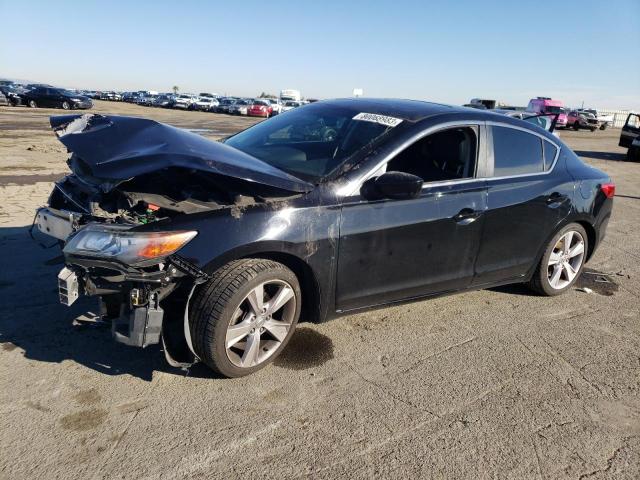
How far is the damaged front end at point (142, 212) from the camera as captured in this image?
9.30ft

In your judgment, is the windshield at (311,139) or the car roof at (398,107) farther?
the car roof at (398,107)

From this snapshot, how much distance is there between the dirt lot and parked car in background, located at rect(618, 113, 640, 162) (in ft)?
57.7

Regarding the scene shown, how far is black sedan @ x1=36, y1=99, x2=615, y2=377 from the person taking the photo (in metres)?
2.90

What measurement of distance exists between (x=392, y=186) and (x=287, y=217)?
707mm

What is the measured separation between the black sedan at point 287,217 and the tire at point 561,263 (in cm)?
21

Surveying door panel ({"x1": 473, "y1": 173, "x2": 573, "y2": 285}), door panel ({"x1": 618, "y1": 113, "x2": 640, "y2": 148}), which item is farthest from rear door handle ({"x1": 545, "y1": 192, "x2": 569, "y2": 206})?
door panel ({"x1": 618, "y1": 113, "x2": 640, "y2": 148})

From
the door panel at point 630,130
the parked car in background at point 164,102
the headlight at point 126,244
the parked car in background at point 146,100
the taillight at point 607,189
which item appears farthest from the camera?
the parked car in background at point 146,100

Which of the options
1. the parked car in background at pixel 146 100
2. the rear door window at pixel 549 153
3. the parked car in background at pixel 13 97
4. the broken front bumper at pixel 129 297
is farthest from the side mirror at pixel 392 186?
the parked car in background at pixel 146 100

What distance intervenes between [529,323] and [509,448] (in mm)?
1818

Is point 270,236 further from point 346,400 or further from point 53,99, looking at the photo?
point 53,99

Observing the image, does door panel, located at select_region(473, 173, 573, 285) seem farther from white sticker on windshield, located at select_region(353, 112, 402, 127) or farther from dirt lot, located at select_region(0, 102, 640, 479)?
white sticker on windshield, located at select_region(353, 112, 402, 127)

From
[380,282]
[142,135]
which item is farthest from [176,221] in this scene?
[380,282]

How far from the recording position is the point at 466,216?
3936 millimetres

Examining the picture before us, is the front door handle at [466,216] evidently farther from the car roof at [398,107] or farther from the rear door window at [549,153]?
the rear door window at [549,153]
